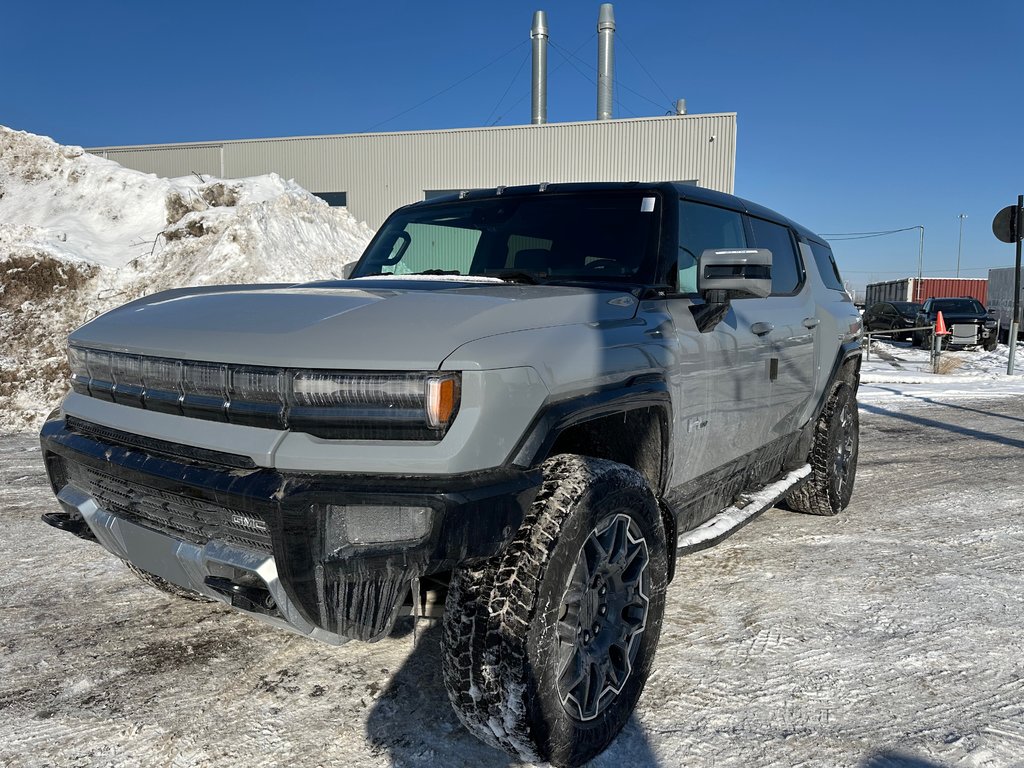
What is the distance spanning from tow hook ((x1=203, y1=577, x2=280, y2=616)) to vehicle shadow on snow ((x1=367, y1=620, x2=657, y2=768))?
0.64 meters

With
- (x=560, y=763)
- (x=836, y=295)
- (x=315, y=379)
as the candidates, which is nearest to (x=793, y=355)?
(x=836, y=295)

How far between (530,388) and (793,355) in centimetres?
236

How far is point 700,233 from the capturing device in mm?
3418

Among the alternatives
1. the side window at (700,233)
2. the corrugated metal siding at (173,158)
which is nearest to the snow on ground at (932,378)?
the side window at (700,233)

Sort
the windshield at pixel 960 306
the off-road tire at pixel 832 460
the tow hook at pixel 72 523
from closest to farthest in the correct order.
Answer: the tow hook at pixel 72 523
the off-road tire at pixel 832 460
the windshield at pixel 960 306

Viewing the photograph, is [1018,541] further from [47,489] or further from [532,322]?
Answer: [47,489]

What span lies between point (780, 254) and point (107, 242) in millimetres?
11724

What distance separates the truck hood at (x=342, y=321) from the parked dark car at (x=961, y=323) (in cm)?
1834

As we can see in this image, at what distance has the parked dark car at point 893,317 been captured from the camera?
26359 millimetres

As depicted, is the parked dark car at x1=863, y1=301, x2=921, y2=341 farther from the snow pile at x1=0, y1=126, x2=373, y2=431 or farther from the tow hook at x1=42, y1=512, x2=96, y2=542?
the tow hook at x1=42, y1=512, x2=96, y2=542

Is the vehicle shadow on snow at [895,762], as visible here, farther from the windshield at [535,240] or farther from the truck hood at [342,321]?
the windshield at [535,240]

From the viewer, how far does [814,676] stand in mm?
2887

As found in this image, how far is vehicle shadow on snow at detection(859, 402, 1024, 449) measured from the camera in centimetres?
784

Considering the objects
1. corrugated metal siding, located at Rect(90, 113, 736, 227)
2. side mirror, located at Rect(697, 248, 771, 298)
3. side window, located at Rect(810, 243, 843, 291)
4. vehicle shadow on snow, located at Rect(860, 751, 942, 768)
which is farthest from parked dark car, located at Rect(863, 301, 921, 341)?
vehicle shadow on snow, located at Rect(860, 751, 942, 768)
